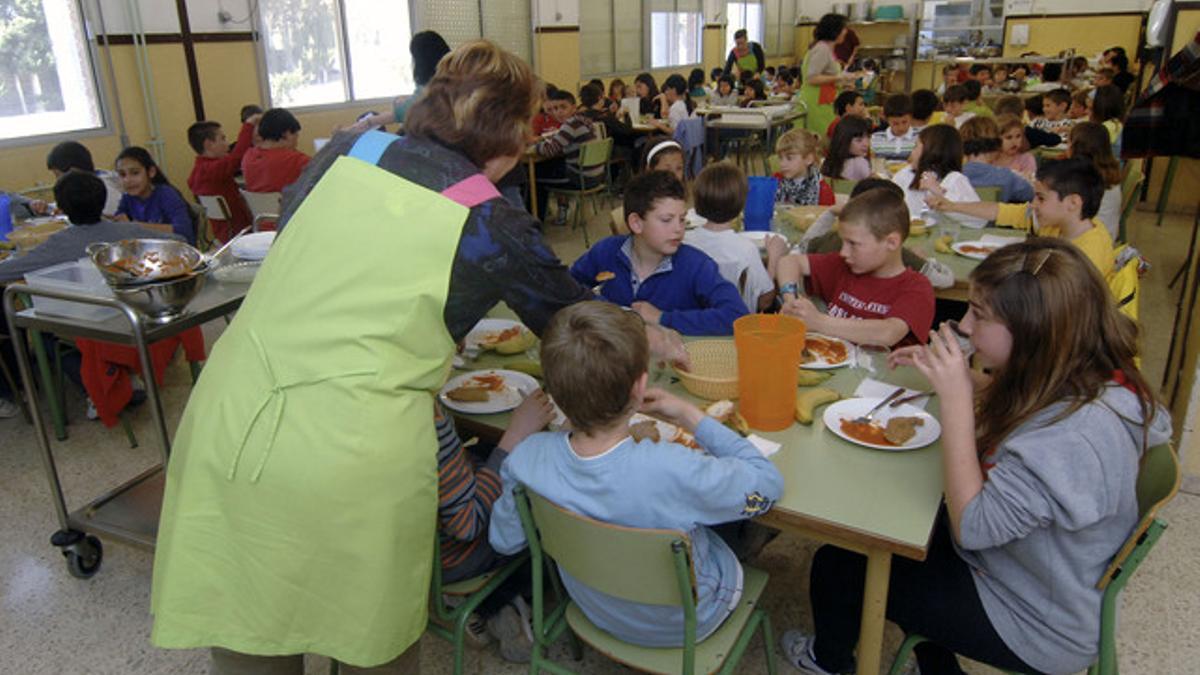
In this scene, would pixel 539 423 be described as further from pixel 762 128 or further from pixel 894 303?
pixel 762 128

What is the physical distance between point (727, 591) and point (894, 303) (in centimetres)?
109

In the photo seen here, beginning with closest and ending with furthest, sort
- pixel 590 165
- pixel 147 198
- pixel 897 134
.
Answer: pixel 147 198
pixel 897 134
pixel 590 165

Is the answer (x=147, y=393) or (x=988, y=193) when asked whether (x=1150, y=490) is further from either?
(x=988, y=193)

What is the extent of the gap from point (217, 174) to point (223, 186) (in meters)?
0.09

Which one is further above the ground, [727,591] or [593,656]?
[727,591]

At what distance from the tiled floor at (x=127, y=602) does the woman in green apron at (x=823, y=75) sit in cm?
459

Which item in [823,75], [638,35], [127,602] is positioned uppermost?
[638,35]

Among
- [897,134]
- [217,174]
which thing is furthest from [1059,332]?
[217,174]

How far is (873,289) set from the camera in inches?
90.8

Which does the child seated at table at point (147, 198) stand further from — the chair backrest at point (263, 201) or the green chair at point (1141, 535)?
the green chair at point (1141, 535)

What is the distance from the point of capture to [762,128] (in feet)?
24.5

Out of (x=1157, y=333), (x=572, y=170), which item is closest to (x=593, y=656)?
(x=1157, y=333)

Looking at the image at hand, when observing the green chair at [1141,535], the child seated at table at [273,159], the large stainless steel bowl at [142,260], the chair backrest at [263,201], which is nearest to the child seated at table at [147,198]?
the chair backrest at [263,201]

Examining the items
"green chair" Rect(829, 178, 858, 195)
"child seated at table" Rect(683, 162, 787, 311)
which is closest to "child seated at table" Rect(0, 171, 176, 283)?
"child seated at table" Rect(683, 162, 787, 311)
